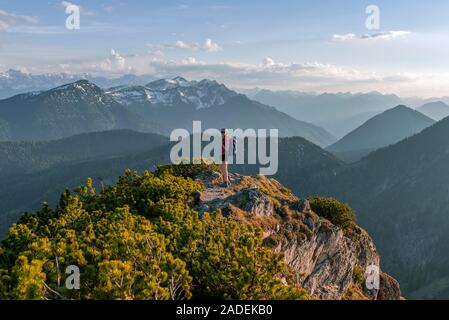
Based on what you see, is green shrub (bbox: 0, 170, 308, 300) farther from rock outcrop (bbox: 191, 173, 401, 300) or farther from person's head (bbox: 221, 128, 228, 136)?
person's head (bbox: 221, 128, 228, 136)

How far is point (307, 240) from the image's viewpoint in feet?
166

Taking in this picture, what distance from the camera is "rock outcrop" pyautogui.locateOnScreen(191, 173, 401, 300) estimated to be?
47.2 meters

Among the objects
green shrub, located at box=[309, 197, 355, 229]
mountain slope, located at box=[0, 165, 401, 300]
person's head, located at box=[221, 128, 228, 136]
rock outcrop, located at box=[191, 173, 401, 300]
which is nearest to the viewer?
mountain slope, located at box=[0, 165, 401, 300]

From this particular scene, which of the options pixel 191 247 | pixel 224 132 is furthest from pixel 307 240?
pixel 191 247

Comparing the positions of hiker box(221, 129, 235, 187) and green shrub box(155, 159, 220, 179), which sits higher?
A: hiker box(221, 129, 235, 187)

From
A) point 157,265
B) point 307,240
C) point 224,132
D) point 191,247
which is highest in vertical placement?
point 224,132

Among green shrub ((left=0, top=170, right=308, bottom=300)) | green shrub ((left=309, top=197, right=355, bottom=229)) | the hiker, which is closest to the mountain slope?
green shrub ((left=0, top=170, right=308, bottom=300))

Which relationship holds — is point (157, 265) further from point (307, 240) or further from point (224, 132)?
point (224, 132)

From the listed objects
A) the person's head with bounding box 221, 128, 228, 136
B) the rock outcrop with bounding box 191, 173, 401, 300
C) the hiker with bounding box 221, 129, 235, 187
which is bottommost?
the rock outcrop with bounding box 191, 173, 401, 300

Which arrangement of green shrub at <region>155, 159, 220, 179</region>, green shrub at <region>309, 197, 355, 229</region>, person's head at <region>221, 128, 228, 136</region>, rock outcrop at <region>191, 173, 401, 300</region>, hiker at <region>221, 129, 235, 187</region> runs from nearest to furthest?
1. rock outcrop at <region>191, 173, 401, 300</region>
2. person's head at <region>221, 128, 228, 136</region>
3. hiker at <region>221, 129, 235, 187</region>
4. green shrub at <region>155, 159, 220, 179</region>
5. green shrub at <region>309, 197, 355, 229</region>

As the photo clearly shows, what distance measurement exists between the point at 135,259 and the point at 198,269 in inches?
180

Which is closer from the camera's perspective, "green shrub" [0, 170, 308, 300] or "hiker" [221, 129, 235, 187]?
"green shrub" [0, 170, 308, 300]
